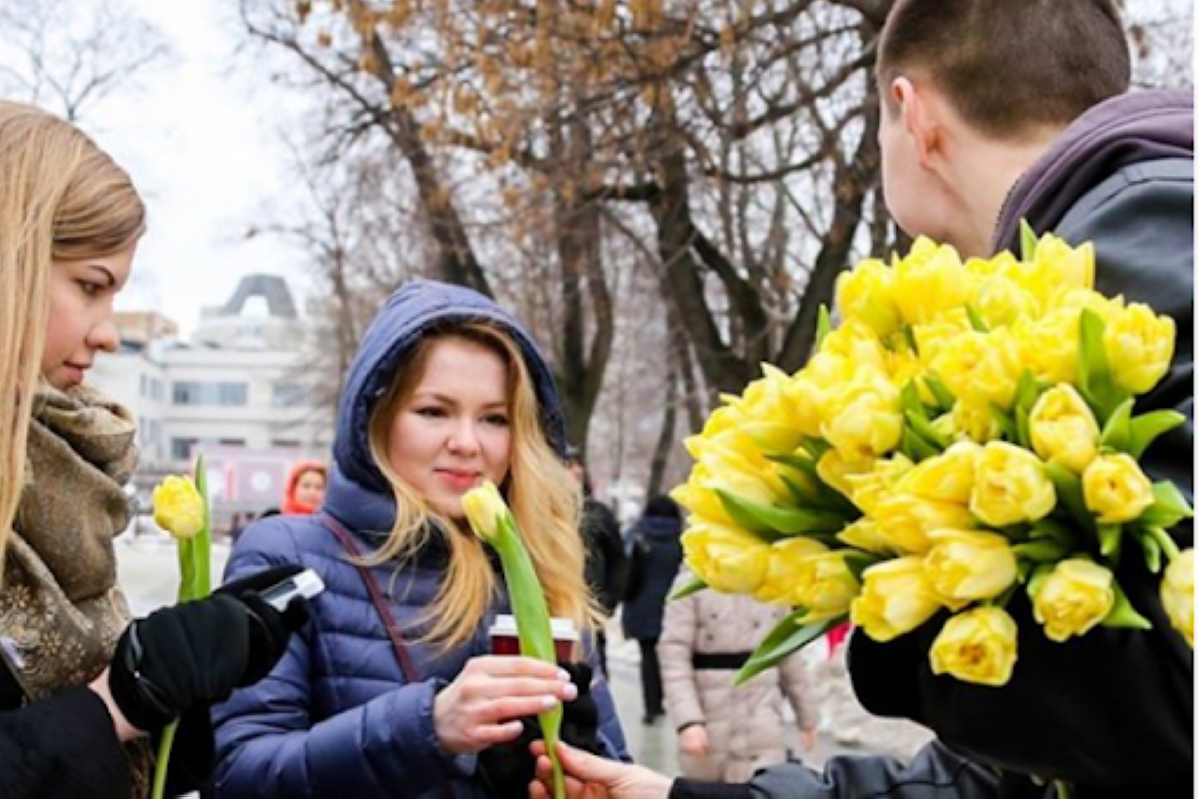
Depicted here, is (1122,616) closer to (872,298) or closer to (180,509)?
(872,298)

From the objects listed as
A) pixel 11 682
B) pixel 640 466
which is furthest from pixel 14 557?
pixel 640 466

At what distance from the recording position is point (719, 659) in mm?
6477

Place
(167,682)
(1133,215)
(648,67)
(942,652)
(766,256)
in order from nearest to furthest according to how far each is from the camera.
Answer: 1. (942,652)
2. (1133,215)
3. (167,682)
4. (648,67)
5. (766,256)

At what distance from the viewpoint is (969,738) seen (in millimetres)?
1303

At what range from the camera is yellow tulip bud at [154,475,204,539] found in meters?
1.91

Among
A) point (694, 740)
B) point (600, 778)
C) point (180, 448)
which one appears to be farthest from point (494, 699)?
point (180, 448)

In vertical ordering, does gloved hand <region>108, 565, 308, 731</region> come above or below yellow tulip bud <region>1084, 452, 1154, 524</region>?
below

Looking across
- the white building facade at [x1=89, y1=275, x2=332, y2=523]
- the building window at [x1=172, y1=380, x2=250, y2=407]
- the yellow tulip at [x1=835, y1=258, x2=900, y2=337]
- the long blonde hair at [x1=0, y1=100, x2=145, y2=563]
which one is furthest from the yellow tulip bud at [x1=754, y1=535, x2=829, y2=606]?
the building window at [x1=172, y1=380, x2=250, y2=407]

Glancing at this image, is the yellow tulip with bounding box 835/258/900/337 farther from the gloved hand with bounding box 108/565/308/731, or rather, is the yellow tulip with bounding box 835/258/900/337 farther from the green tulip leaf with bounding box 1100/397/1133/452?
the gloved hand with bounding box 108/565/308/731

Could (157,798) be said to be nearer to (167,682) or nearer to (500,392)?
(167,682)

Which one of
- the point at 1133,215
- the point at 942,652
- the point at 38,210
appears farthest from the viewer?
the point at 38,210

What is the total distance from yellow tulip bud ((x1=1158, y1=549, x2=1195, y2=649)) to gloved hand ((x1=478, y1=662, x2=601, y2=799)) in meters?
1.16

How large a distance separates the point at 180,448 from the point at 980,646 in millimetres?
96844

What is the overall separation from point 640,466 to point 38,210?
2331 inches
